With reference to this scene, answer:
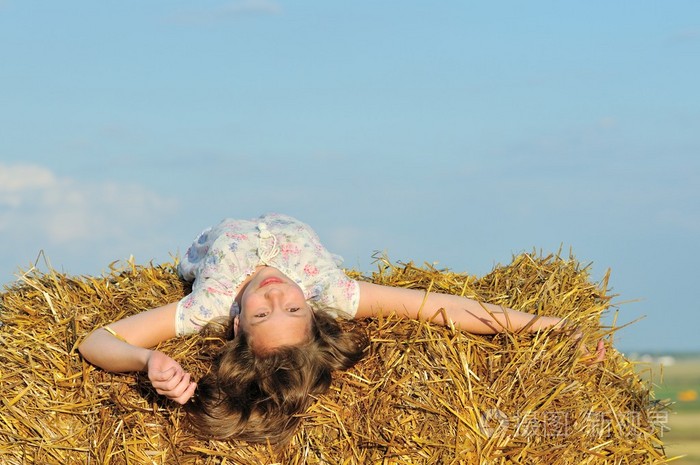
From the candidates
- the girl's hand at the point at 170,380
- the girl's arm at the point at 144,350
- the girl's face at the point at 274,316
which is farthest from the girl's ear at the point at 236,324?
the girl's hand at the point at 170,380

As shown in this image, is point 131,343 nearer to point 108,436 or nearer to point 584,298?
point 108,436

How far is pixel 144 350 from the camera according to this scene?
428 cm

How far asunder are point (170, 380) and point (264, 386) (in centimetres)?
41

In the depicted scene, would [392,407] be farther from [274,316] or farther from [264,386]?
[274,316]

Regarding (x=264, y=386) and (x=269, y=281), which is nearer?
(x=264, y=386)

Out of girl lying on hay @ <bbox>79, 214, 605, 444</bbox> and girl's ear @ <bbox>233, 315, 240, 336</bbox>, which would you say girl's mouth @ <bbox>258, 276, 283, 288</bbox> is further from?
girl's ear @ <bbox>233, 315, 240, 336</bbox>

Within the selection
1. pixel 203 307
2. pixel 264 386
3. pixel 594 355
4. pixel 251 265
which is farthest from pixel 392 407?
pixel 251 265

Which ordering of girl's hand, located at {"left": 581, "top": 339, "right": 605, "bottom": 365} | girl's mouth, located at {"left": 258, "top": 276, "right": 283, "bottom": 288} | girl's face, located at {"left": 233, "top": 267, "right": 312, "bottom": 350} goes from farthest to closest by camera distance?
girl's mouth, located at {"left": 258, "top": 276, "right": 283, "bottom": 288} → girl's hand, located at {"left": 581, "top": 339, "right": 605, "bottom": 365} → girl's face, located at {"left": 233, "top": 267, "right": 312, "bottom": 350}

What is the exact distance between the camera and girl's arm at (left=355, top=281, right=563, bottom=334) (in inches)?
178

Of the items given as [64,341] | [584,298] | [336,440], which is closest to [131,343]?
[64,341]

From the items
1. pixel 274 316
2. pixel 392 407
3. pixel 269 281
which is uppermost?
pixel 269 281

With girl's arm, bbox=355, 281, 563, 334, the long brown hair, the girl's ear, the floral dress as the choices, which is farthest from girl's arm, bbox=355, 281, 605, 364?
the girl's ear

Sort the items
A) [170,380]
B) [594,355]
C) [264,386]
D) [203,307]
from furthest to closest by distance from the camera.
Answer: [203,307], [594,355], [264,386], [170,380]

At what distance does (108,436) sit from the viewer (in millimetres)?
4176
